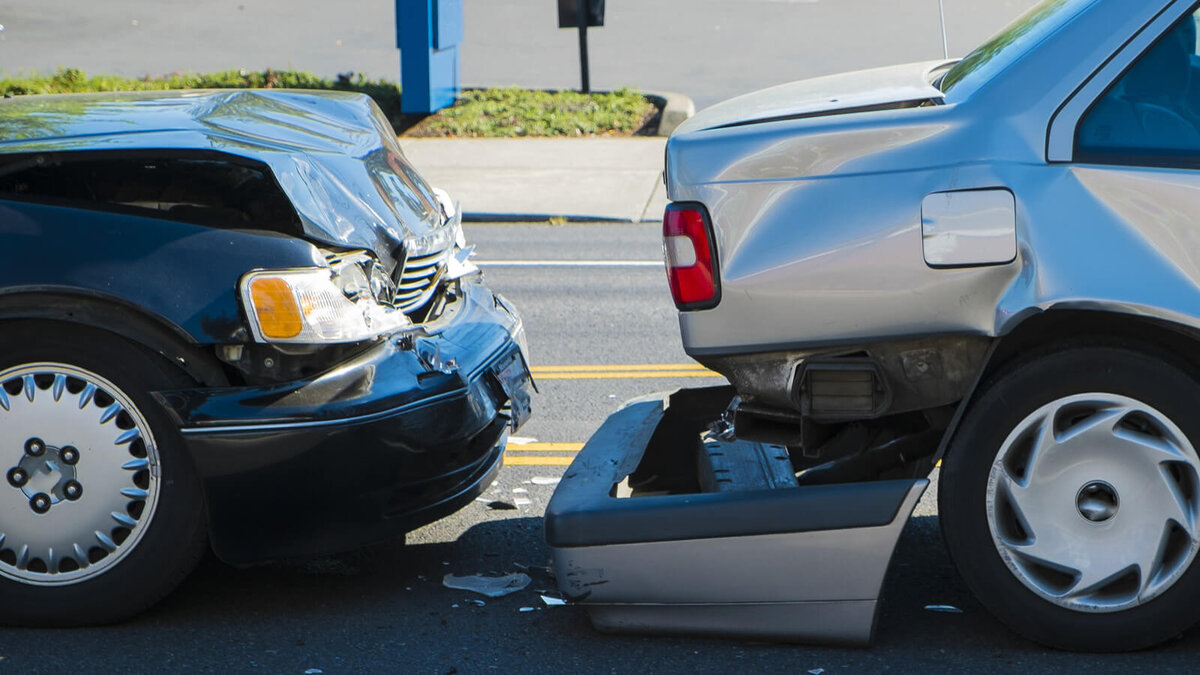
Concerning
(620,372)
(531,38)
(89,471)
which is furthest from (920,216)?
(531,38)

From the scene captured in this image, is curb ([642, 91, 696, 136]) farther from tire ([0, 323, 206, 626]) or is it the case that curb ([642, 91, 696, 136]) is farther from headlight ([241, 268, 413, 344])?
tire ([0, 323, 206, 626])

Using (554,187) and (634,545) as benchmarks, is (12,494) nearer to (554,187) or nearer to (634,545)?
(634,545)

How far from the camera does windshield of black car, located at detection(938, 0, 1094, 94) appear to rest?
3.77 m

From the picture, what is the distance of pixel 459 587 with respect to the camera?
4.30 m

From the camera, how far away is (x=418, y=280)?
454cm

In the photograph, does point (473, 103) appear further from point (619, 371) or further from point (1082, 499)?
point (1082, 499)

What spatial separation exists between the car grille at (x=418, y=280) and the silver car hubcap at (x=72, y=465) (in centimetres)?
92

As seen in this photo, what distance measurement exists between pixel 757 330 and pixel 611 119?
1198 cm

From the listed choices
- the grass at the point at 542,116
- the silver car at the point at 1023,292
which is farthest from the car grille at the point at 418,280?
the grass at the point at 542,116

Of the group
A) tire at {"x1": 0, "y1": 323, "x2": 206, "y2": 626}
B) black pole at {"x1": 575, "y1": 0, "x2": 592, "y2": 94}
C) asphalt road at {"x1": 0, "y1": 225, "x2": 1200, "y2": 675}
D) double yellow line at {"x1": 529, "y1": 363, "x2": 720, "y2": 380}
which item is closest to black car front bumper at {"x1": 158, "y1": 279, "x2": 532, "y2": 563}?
tire at {"x1": 0, "y1": 323, "x2": 206, "y2": 626}

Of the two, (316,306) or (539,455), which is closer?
(316,306)

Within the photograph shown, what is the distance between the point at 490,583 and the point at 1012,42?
2.17 metres

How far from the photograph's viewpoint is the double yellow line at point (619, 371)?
706 cm

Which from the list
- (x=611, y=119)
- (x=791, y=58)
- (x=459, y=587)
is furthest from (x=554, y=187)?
(x=459, y=587)
